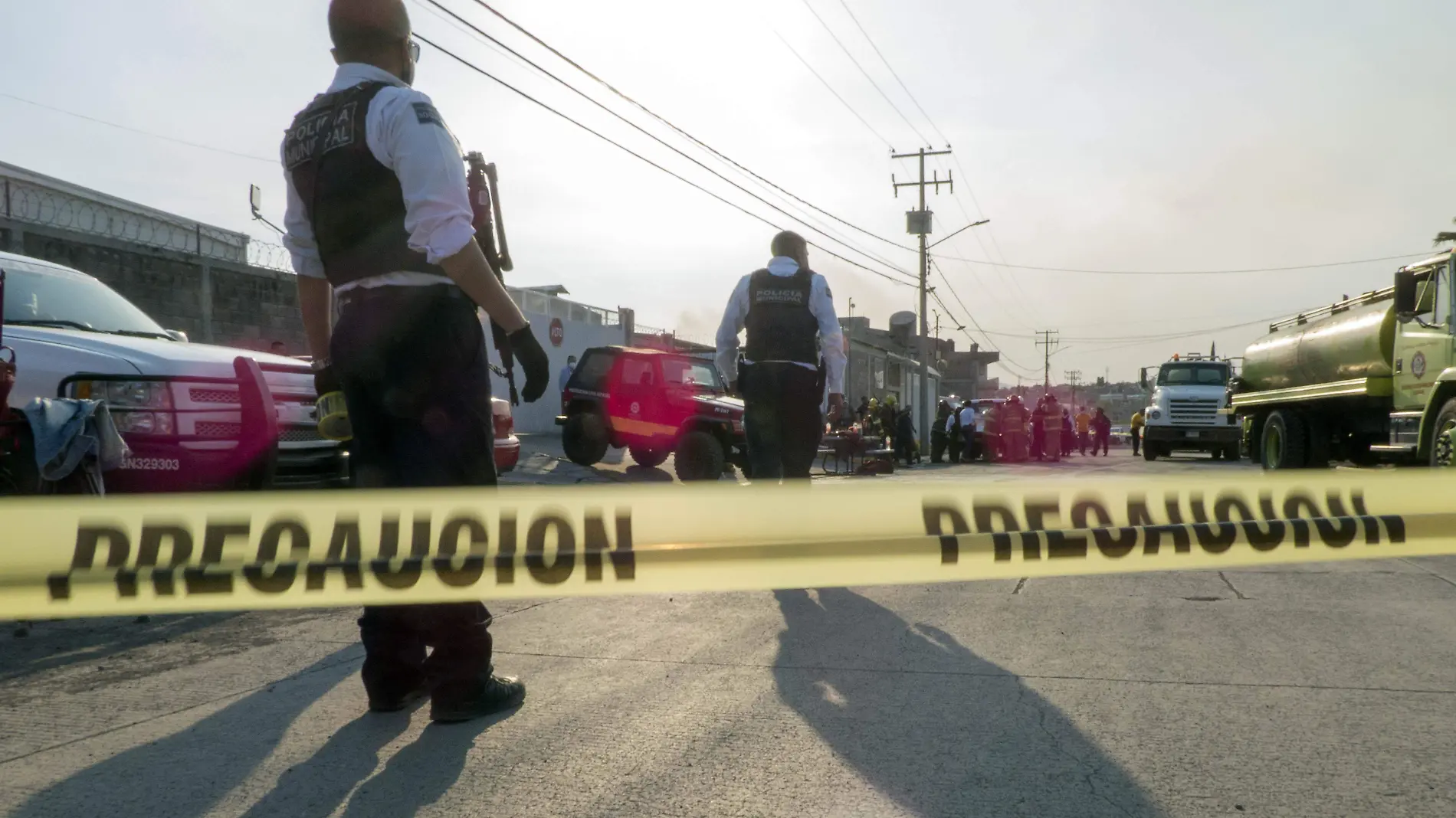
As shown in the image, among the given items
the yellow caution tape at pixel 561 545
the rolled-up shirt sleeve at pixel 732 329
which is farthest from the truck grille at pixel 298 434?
the rolled-up shirt sleeve at pixel 732 329

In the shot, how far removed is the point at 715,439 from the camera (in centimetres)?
1394

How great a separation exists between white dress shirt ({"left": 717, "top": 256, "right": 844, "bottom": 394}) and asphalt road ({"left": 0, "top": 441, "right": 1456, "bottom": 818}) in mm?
1709

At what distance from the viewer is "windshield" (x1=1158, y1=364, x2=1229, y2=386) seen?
24766 mm

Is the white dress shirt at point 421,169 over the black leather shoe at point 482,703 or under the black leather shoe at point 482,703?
over

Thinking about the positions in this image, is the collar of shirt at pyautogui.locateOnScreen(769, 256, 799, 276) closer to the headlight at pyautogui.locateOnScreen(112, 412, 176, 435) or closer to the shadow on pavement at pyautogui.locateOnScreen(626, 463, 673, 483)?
the headlight at pyautogui.locateOnScreen(112, 412, 176, 435)

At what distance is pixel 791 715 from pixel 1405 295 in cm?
1021

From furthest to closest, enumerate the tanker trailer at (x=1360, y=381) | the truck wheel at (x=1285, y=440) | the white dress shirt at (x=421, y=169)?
the truck wheel at (x=1285, y=440), the tanker trailer at (x=1360, y=381), the white dress shirt at (x=421, y=169)

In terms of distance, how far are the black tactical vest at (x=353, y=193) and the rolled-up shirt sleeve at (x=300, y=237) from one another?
112 mm

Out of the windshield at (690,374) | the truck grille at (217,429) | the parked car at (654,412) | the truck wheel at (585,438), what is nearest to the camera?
the truck grille at (217,429)

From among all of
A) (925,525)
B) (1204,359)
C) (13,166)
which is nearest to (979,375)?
(1204,359)

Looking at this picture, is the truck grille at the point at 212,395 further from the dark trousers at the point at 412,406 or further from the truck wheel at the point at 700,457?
the truck wheel at the point at 700,457

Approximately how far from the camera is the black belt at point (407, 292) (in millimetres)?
2791

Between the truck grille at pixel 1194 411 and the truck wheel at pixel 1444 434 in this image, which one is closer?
the truck wheel at pixel 1444 434

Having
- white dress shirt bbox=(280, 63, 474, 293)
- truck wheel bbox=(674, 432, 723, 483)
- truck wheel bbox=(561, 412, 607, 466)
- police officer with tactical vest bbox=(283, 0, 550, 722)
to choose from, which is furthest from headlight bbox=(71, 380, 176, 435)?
truck wheel bbox=(561, 412, 607, 466)
